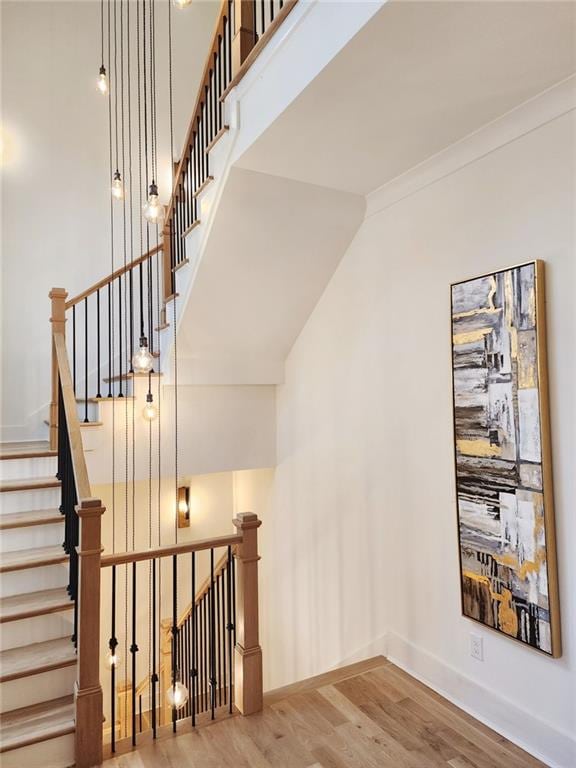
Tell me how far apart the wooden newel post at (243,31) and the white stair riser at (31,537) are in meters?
2.92

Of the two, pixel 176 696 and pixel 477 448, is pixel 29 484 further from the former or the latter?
pixel 477 448

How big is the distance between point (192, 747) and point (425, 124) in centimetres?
298

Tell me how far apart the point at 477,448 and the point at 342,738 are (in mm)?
1454

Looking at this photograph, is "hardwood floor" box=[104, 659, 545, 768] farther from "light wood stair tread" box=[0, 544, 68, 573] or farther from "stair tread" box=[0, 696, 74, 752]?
"light wood stair tread" box=[0, 544, 68, 573]

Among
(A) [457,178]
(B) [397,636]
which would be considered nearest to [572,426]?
(A) [457,178]

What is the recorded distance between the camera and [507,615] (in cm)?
232

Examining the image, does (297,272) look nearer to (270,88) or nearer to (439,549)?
(270,88)

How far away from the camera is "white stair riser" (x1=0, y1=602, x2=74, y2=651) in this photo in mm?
2787

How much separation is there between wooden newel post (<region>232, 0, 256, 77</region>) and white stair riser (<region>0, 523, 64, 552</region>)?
2920mm

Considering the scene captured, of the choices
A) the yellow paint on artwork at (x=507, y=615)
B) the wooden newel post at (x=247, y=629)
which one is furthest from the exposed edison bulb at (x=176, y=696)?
the yellow paint on artwork at (x=507, y=615)

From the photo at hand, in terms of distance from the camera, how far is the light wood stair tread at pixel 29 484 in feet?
11.1

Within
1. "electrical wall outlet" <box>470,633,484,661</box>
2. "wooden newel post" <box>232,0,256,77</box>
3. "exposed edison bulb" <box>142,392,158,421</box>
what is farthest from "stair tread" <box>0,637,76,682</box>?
"wooden newel post" <box>232,0,256,77</box>

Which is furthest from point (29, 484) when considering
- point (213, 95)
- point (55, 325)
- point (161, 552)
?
point (213, 95)

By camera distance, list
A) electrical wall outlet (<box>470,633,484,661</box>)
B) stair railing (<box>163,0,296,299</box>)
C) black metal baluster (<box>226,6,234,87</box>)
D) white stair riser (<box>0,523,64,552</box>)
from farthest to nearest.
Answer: white stair riser (<box>0,523,64,552</box>)
black metal baluster (<box>226,6,234,87</box>)
stair railing (<box>163,0,296,299</box>)
electrical wall outlet (<box>470,633,484,661</box>)
